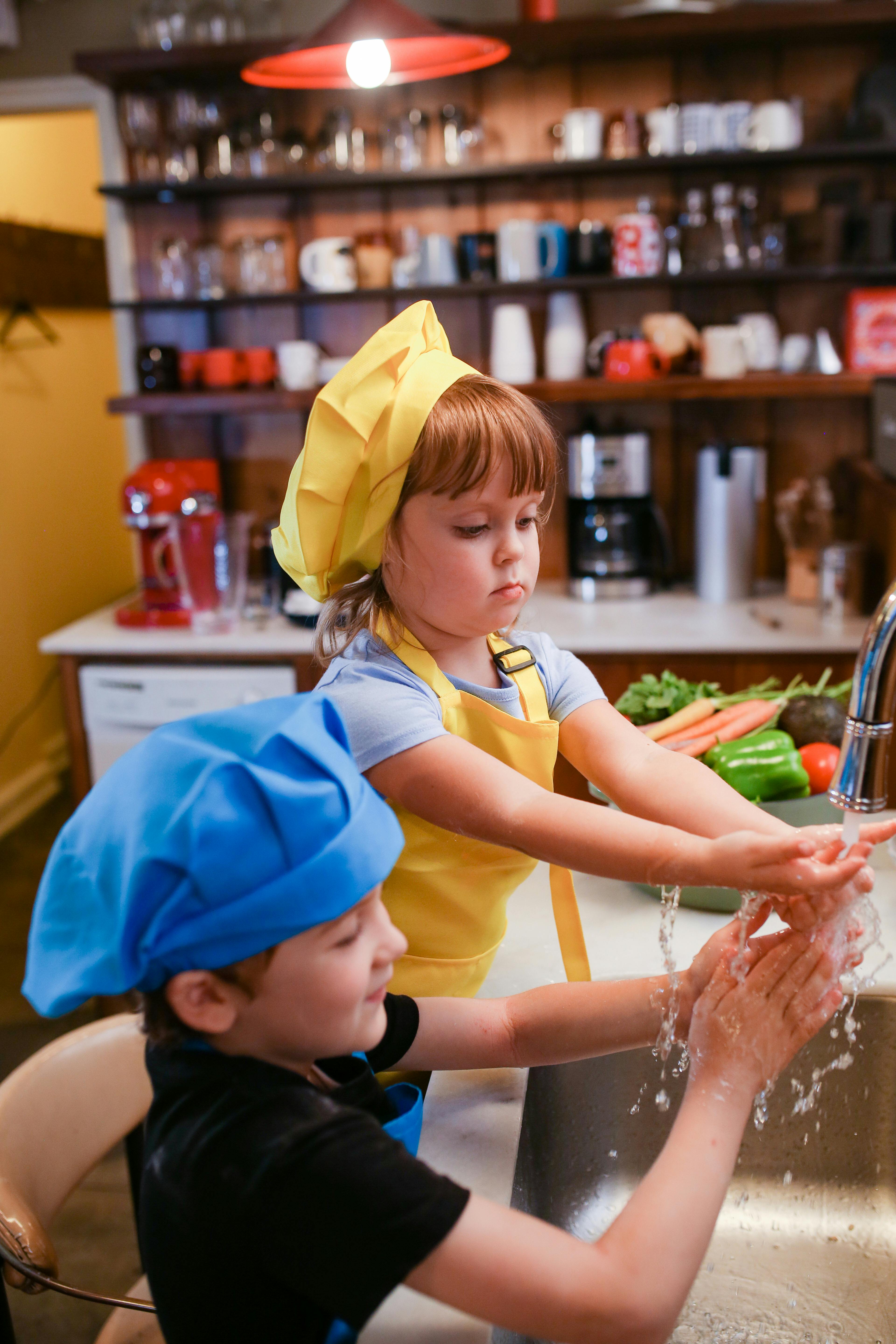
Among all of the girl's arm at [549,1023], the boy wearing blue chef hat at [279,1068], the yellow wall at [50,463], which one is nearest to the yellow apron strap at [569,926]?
the girl's arm at [549,1023]

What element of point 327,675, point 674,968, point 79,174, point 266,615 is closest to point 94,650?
point 266,615

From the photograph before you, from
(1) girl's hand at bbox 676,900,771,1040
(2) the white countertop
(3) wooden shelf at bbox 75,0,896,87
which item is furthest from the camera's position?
(3) wooden shelf at bbox 75,0,896,87

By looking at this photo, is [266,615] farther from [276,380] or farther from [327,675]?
[327,675]

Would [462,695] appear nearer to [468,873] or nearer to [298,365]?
[468,873]

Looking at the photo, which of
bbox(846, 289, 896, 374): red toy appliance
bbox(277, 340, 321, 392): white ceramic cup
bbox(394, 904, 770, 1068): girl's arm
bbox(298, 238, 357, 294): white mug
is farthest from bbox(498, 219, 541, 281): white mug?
bbox(394, 904, 770, 1068): girl's arm

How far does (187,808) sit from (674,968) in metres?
0.51

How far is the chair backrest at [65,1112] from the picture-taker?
1101 millimetres

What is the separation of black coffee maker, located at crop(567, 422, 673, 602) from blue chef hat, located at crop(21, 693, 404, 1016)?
233 centimetres

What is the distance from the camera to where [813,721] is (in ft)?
4.14

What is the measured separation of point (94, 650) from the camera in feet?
8.93

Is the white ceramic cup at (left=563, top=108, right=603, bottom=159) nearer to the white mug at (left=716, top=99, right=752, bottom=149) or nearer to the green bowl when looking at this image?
the white mug at (left=716, top=99, right=752, bottom=149)

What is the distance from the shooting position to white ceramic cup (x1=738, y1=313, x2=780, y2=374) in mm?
2857

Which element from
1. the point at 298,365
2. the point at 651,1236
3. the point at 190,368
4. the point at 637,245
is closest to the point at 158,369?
the point at 190,368

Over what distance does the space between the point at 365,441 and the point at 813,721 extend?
2.12ft
